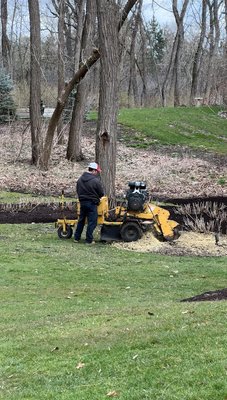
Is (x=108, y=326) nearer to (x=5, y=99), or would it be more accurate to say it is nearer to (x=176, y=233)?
(x=176, y=233)

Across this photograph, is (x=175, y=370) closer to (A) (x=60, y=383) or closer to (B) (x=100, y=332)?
(A) (x=60, y=383)

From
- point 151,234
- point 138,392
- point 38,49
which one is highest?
point 38,49

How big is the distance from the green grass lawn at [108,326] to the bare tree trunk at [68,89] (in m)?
7.72

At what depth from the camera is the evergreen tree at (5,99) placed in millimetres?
33781

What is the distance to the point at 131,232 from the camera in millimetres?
13867

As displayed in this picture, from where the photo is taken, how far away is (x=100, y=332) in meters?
6.97

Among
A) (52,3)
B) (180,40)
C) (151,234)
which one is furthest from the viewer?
(180,40)

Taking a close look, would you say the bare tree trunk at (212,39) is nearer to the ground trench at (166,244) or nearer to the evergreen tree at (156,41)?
the evergreen tree at (156,41)

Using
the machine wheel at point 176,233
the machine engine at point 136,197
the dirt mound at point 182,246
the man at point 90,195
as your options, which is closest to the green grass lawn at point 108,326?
the dirt mound at point 182,246

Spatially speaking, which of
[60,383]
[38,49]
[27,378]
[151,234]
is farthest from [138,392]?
[38,49]

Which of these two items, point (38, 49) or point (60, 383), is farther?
point (38, 49)

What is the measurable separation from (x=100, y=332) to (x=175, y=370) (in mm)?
1851

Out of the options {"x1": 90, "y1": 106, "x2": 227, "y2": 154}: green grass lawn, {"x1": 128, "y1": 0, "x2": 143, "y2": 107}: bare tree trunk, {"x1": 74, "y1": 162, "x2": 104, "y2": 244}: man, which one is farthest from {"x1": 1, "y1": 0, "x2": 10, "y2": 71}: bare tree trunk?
{"x1": 74, "y1": 162, "x2": 104, "y2": 244}: man

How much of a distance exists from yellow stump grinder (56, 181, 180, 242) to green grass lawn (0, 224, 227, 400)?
813mm
